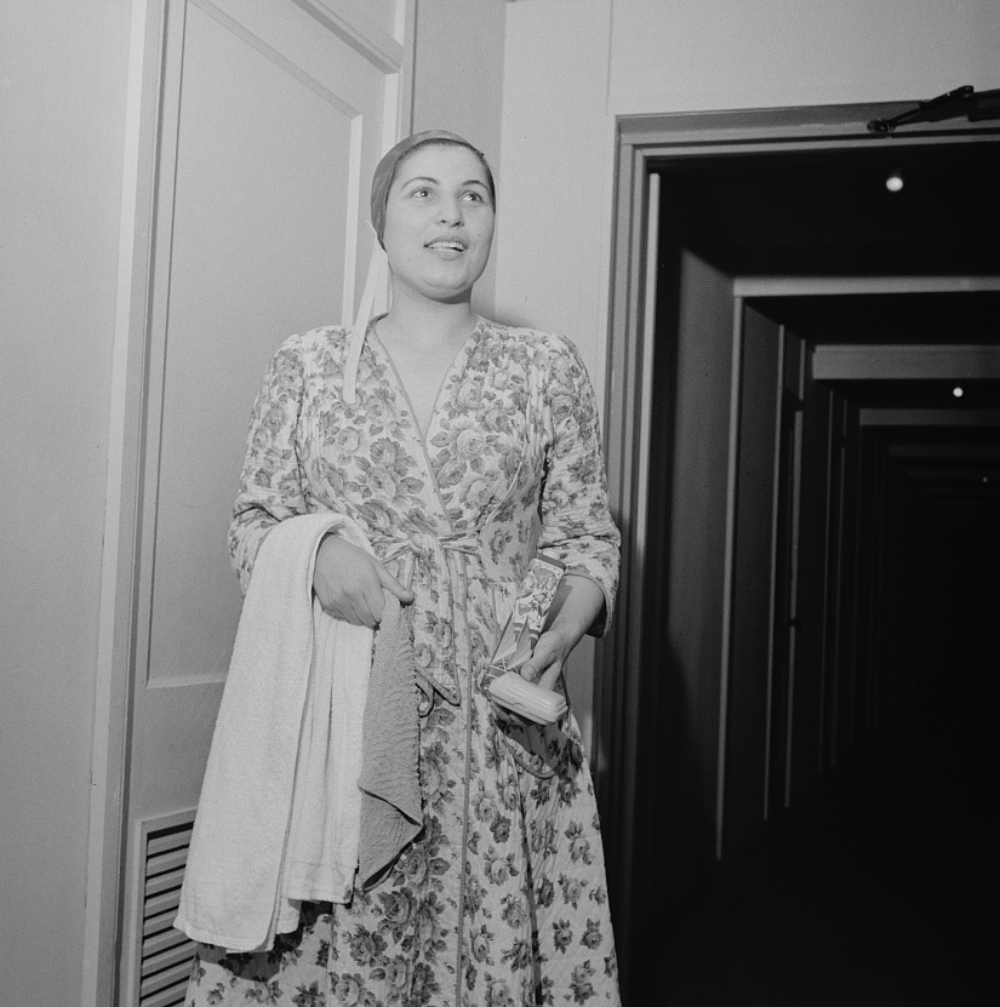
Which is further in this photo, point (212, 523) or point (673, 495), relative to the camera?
point (673, 495)

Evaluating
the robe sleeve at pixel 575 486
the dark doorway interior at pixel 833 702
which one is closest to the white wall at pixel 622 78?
the dark doorway interior at pixel 833 702

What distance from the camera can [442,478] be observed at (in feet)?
5.31

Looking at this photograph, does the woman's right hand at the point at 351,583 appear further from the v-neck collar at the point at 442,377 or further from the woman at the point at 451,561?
the v-neck collar at the point at 442,377

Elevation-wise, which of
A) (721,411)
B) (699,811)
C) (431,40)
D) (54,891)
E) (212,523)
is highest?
(431,40)

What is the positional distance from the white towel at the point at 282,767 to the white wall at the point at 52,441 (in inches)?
10.8

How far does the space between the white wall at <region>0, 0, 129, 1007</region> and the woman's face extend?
42cm

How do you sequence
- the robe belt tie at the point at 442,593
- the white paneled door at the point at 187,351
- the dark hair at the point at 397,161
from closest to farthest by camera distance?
the robe belt tie at the point at 442,593, the dark hair at the point at 397,161, the white paneled door at the point at 187,351

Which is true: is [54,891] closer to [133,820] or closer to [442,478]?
[133,820]

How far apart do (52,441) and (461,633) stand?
1.94ft

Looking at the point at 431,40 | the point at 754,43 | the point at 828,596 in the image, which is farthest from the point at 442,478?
the point at 828,596

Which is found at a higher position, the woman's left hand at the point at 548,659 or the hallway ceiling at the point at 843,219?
the hallway ceiling at the point at 843,219

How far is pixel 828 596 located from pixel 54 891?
20.4ft

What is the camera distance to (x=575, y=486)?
5.64 ft

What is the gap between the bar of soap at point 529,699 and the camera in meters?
1.46
